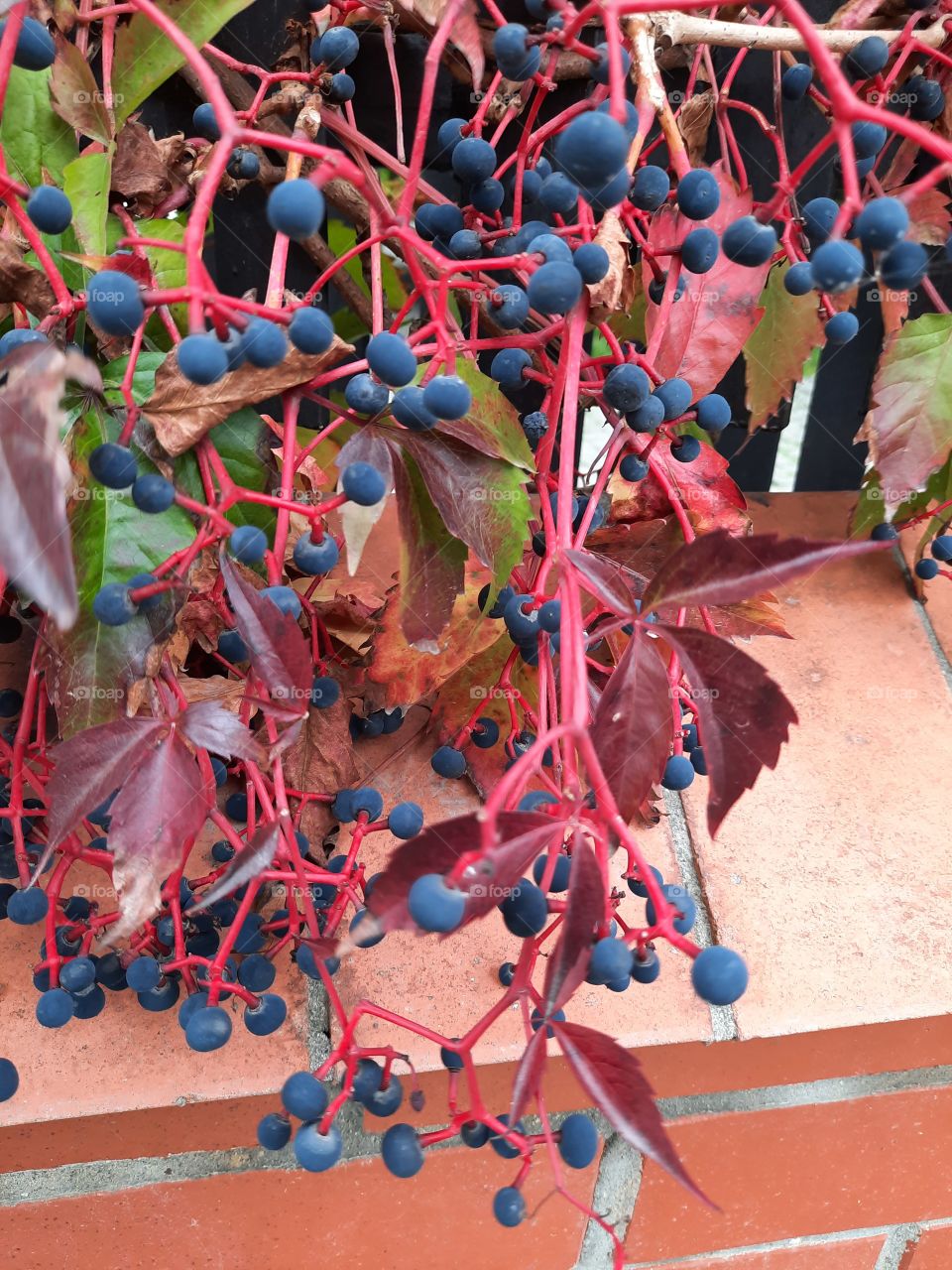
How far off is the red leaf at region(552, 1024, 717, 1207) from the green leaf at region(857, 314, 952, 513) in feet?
1.39

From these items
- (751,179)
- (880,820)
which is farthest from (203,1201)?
(751,179)

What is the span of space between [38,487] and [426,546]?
0.23 meters

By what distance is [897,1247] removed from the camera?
89cm

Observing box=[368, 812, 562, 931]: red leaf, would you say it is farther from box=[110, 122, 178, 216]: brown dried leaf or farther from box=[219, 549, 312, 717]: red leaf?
box=[110, 122, 178, 216]: brown dried leaf

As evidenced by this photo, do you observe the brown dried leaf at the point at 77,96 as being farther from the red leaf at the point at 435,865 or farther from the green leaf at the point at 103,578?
the red leaf at the point at 435,865

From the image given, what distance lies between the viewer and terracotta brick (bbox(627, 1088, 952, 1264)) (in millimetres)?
784

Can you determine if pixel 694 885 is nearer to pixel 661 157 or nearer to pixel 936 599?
pixel 936 599

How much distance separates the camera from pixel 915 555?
101cm

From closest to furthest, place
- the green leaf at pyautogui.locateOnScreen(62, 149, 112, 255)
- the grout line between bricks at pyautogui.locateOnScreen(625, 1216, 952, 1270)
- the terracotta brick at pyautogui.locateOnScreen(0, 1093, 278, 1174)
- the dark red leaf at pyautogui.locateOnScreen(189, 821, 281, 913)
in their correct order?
the dark red leaf at pyautogui.locateOnScreen(189, 821, 281, 913)
the green leaf at pyautogui.locateOnScreen(62, 149, 112, 255)
the terracotta brick at pyautogui.locateOnScreen(0, 1093, 278, 1174)
the grout line between bricks at pyautogui.locateOnScreen(625, 1216, 952, 1270)

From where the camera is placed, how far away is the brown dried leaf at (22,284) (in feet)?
1.66

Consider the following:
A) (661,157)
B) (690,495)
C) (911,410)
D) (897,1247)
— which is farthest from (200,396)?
(897,1247)

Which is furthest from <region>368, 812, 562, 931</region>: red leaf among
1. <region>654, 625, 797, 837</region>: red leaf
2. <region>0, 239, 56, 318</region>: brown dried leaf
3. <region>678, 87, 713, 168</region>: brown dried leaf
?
<region>678, 87, 713, 168</region>: brown dried leaf

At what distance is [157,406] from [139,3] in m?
0.17

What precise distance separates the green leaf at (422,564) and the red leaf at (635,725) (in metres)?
0.10
